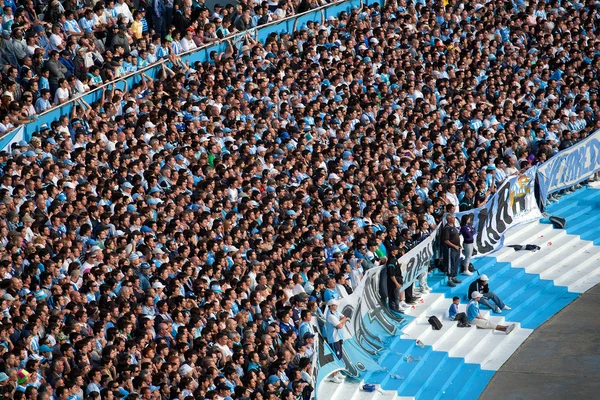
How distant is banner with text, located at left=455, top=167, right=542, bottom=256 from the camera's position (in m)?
27.8

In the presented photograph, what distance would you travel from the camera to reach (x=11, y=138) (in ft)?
78.8

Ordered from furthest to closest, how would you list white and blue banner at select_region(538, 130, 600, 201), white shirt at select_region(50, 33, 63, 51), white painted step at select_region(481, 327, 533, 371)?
1. white and blue banner at select_region(538, 130, 600, 201)
2. white shirt at select_region(50, 33, 63, 51)
3. white painted step at select_region(481, 327, 533, 371)

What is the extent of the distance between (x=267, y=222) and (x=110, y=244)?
3.61 meters

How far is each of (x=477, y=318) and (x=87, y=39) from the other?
10855mm

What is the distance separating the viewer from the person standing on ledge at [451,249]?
26.3m

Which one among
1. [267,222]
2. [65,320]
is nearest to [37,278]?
[65,320]

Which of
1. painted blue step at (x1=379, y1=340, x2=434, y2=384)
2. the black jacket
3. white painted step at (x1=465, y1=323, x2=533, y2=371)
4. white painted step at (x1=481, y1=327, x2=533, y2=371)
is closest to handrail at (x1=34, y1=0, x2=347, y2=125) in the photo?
painted blue step at (x1=379, y1=340, x2=434, y2=384)

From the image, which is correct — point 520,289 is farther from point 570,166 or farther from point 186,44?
point 186,44

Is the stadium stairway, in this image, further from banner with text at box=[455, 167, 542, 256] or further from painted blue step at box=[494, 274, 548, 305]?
banner with text at box=[455, 167, 542, 256]

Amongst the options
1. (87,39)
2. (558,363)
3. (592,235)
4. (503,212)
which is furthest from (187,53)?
(558,363)

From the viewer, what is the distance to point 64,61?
26.6 meters

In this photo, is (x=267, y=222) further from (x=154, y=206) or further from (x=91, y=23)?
(x=91, y=23)

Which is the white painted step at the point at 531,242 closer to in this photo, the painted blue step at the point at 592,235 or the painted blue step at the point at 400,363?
the painted blue step at the point at 592,235

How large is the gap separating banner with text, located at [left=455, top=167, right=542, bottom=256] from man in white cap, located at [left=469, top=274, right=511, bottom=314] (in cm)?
161
